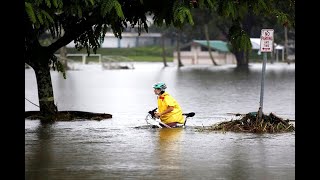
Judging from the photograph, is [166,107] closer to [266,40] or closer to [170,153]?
[266,40]

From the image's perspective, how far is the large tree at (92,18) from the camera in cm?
1423

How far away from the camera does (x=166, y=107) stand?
56.8 feet

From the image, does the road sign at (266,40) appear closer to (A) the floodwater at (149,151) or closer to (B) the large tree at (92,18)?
(B) the large tree at (92,18)

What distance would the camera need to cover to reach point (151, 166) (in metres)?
11.6

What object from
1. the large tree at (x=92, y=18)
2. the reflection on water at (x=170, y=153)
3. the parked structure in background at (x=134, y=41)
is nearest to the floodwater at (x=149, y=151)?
the reflection on water at (x=170, y=153)

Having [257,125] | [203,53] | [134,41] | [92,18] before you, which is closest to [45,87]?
[92,18]

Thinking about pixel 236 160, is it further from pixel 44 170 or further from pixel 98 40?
pixel 98 40

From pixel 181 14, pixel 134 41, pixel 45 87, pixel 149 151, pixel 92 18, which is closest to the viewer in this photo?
pixel 149 151

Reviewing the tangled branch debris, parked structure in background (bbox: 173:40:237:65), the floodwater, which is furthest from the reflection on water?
parked structure in background (bbox: 173:40:237:65)

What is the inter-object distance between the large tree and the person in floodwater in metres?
1.59

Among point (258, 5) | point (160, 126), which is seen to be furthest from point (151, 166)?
point (160, 126)

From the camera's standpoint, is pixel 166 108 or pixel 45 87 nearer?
pixel 166 108

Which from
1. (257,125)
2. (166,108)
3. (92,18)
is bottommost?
(257,125)

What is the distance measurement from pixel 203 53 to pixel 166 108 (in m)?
84.8
